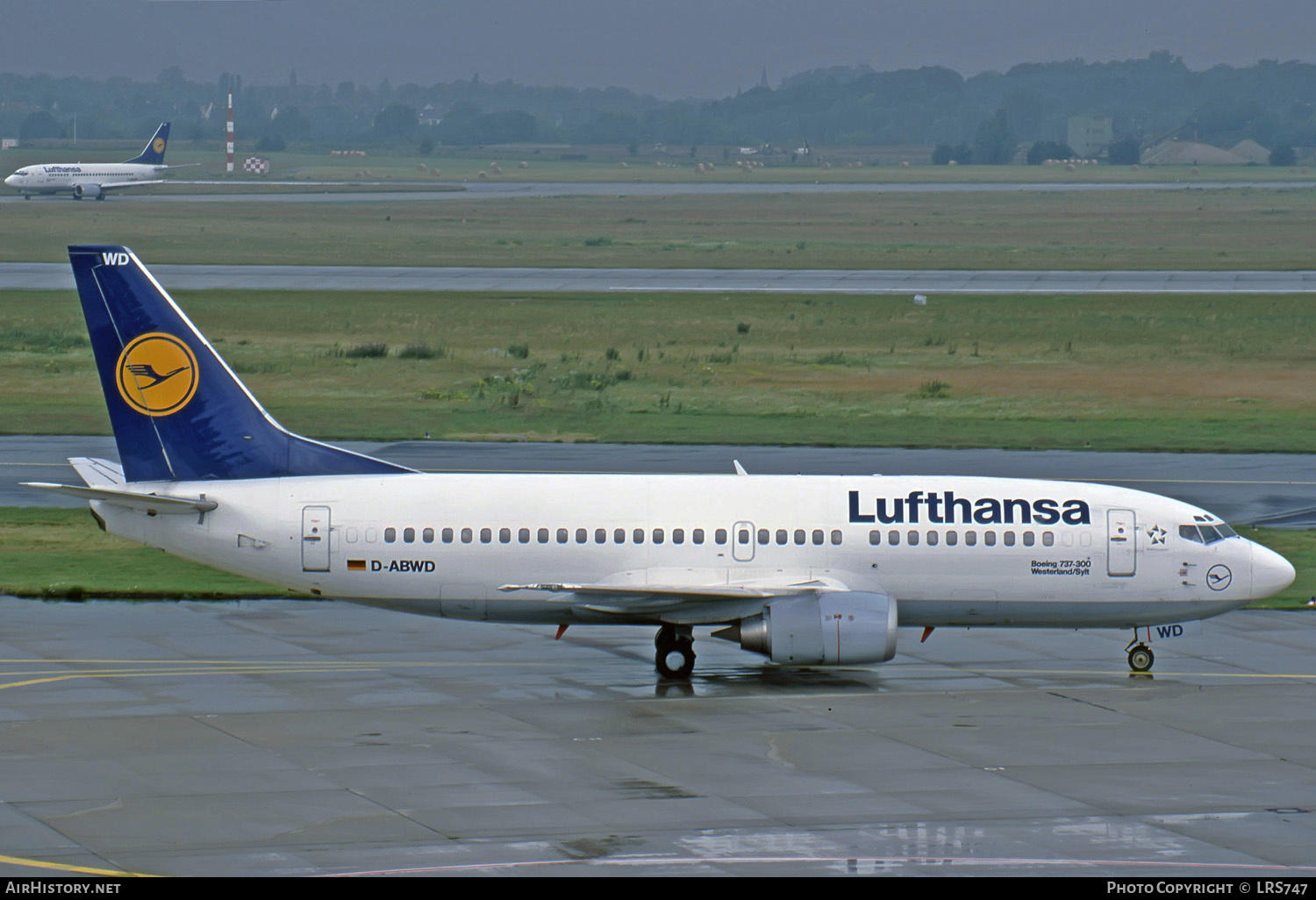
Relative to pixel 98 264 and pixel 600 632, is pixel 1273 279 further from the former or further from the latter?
pixel 98 264

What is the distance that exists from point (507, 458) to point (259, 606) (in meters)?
20.0

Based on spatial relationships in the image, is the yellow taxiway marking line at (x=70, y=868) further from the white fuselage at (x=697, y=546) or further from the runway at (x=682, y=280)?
the runway at (x=682, y=280)

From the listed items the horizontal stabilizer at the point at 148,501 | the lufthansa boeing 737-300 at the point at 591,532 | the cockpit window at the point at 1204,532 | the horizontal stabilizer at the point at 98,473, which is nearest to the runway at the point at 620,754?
the lufthansa boeing 737-300 at the point at 591,532

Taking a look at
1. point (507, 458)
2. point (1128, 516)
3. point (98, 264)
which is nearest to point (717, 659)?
point (1128, 516)

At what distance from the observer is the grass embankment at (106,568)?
4266cm

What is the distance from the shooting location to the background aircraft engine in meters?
32.9

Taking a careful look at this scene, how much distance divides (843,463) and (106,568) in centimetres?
2552

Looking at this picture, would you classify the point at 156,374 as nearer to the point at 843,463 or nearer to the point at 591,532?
the point at 591,532

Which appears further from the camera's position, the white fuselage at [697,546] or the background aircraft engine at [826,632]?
the white fuselage at [697,546]

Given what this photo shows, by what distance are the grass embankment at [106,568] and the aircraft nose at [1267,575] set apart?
25.6 ft

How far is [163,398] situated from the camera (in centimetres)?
3516

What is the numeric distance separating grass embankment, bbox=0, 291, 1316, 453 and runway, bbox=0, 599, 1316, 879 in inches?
1157

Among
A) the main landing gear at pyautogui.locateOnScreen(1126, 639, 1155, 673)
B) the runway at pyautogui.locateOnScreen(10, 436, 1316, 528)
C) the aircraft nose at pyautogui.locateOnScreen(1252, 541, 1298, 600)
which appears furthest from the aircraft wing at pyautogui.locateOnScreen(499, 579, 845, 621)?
the runway at pyautogui.locateOnScreen(10, 436, 1316, 528)

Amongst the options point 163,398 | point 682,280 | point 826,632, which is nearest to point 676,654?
point 826,632
